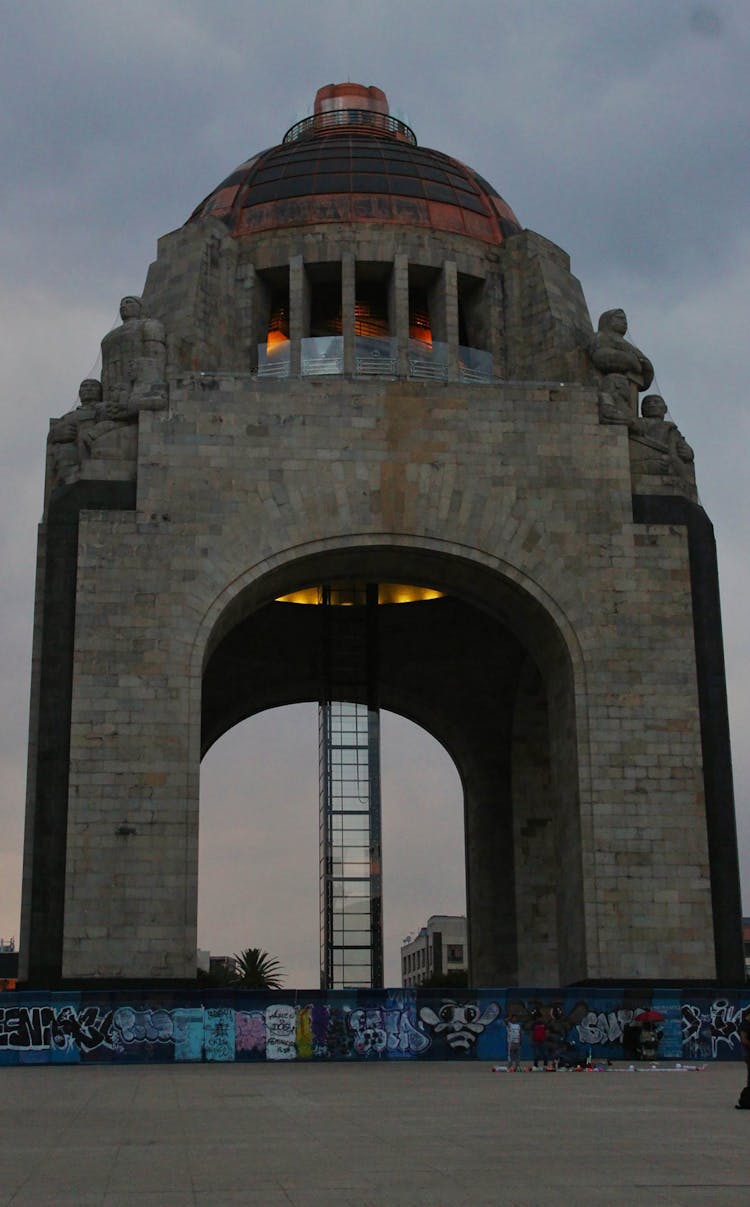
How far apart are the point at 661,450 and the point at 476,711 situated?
33.2ft

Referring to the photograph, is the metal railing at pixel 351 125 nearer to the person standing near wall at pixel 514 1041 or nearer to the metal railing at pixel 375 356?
the metal railing at pixel 375 356

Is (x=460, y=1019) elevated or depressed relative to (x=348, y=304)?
depressed

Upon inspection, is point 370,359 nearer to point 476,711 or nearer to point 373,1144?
point 476,711

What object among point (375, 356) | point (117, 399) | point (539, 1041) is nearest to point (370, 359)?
point (375, 356)

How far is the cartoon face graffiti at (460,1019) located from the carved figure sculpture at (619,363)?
42.8ft

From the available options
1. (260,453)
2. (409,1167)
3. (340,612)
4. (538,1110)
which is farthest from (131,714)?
(409,1167)

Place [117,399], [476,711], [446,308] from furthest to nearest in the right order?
[476,711] → [446,308] → [117,399]

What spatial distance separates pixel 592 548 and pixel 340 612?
10.0 metres

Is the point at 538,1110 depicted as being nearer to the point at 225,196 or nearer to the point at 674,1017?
the point at 674,1017

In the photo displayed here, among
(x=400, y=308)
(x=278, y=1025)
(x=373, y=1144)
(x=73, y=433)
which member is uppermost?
(x=400, y=308)

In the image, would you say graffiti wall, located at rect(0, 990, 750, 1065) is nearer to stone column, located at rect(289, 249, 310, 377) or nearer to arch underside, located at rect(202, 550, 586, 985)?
arch underside, located at rect(202, 550, 586, 985)

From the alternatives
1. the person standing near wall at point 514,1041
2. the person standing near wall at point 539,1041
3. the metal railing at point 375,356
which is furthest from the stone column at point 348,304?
the person standing near wall at point 514,1041

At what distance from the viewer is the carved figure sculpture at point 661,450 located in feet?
102

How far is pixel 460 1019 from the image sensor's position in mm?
24016
